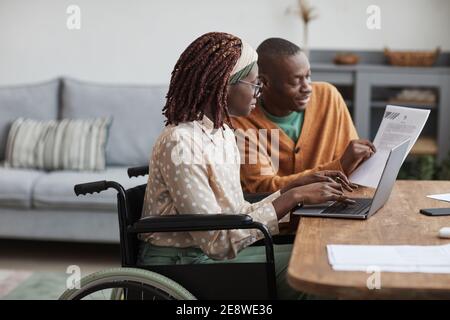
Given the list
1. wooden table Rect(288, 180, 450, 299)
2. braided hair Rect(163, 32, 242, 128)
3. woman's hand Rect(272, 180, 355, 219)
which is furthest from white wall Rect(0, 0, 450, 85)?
woman's hand Rect(272, 180, 355, 219)

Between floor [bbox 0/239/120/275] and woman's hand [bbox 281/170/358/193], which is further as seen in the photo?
floor [bbox 0/239/120/275]

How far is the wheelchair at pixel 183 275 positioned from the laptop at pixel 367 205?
0.19m

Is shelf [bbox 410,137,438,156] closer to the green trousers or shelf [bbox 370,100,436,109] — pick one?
shelf [bbox 370,100,436,109]

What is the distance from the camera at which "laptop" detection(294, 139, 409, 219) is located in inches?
65.1

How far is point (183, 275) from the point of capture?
1633 mm

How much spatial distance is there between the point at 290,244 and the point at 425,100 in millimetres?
2524

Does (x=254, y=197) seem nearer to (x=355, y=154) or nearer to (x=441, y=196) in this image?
(x=355, y=154)

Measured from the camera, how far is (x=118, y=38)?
14.7 ft

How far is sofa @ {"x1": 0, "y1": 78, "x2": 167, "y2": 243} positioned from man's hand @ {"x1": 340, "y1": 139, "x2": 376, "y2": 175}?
1.69 m

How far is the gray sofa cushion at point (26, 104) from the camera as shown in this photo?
13.4 feet

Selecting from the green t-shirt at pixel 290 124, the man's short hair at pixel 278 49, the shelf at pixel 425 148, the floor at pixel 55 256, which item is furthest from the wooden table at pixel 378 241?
the shelf at pixel 425 148

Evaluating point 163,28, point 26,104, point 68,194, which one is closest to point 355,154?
point 68,194

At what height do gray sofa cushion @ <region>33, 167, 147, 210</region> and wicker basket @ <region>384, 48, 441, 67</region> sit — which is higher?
wicker basket @ <region>384, 48, 441, 67</region>
